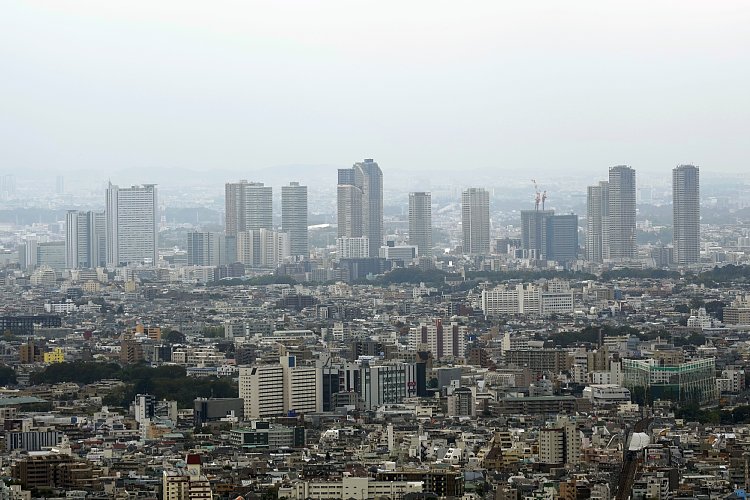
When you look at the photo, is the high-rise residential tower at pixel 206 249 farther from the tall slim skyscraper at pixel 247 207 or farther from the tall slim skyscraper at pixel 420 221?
the tall slim skyscraper at pixel 420 221

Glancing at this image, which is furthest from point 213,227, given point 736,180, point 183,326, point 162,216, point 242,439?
point 242,439

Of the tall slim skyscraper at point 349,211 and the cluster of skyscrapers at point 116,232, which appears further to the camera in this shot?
the tall slim skyscraper at point 349,211

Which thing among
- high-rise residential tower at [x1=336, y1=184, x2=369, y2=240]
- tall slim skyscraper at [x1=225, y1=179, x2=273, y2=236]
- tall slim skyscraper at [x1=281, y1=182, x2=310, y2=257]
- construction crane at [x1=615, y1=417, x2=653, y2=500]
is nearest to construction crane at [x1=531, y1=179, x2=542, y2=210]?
high-rise residential tower at [x1=336, y1=184, x2=369, y2=240]

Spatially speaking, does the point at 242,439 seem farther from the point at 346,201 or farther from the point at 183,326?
the point at 346,201

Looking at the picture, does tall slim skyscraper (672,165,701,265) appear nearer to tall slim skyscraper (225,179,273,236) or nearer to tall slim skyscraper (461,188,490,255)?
tall slim skyscraper (461,188,490,255)

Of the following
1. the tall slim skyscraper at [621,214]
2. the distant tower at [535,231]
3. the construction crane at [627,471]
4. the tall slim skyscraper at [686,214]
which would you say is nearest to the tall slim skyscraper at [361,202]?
the distant tower at [535,231]

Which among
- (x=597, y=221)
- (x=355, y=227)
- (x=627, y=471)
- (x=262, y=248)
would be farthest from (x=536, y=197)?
(x=627, y=471)

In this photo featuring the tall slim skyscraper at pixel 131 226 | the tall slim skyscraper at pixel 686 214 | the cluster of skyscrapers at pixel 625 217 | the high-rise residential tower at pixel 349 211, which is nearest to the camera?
the tall slim skyscraper at pixel 686 214
